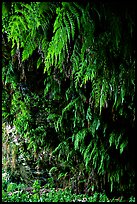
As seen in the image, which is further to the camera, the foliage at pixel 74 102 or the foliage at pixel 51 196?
the foliage at pixel 51 196

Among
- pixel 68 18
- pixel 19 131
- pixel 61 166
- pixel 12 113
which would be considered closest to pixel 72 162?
pixel 61 166

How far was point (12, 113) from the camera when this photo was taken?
2869 millimetres

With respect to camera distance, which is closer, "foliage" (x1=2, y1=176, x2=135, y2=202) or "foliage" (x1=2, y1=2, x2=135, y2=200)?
"foliage" (x1=2, y1=2, x2=135, y2=200)

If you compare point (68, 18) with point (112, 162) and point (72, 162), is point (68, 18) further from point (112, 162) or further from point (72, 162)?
point (72, 162)

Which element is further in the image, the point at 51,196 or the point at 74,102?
the point at 51,196

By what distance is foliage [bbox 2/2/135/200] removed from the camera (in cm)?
139

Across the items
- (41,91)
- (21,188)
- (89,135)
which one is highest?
(41,91)

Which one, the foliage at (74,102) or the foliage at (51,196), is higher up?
the foliage at (74,102)

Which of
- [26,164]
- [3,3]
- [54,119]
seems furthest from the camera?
[26,164]

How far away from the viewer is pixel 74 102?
2463 mm

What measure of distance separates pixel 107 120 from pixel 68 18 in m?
1.43

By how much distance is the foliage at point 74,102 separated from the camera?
1393 millimetres

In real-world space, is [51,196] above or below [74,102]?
below

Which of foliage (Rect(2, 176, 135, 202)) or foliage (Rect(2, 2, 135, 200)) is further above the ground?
foliage (Rect(2, 2, 135, 200))
